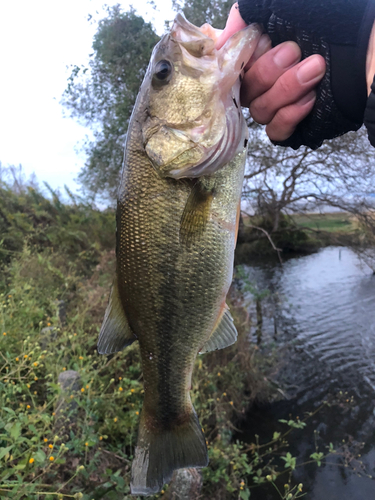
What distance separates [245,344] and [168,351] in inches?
182

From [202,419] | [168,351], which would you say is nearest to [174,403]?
[168,351]

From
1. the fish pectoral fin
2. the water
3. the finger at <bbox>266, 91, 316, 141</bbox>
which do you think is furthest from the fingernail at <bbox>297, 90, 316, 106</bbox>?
the water

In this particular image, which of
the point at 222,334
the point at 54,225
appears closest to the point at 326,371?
the point at 222,334

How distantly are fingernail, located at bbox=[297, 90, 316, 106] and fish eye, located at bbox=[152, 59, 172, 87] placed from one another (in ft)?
2.22

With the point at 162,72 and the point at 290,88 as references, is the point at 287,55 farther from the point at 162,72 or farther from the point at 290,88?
the point at 162,72

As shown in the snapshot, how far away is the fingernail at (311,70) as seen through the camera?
1.29 m

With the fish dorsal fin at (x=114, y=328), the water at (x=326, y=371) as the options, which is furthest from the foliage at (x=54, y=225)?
the fish dorsal fin at (x=114, y=328)

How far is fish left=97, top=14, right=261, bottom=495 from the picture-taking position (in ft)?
4.85

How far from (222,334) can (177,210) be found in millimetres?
761

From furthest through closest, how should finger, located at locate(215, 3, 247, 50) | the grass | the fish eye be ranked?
Answer: the grass, the fish eye, finger, located at locate(215, 3, 247, 50)

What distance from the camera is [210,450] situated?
3.46m

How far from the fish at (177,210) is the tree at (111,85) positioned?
322 inches

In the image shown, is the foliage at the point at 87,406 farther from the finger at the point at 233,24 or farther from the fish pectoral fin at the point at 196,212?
the finger at the point at 233,24

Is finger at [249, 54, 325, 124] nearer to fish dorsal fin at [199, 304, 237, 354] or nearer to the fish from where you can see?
the fish
